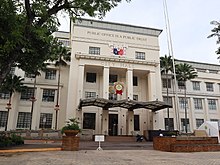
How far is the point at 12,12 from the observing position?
9.30 meters

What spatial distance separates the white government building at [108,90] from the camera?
27.7 m

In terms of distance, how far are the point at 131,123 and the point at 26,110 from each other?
1547cm

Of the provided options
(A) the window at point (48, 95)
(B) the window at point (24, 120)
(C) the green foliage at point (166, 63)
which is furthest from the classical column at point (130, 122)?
(B) the window at point (24, 120)

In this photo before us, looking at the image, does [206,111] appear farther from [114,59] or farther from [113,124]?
[114,59]

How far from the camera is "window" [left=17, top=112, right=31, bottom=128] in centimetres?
2755

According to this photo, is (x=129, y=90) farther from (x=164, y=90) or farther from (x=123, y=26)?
(x=123, y=26)

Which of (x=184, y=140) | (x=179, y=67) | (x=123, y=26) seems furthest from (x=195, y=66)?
(x=184, y=140)

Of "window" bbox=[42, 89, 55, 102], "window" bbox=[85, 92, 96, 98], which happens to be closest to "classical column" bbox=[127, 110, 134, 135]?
"window" bbox=[85, 92, 96, 98]

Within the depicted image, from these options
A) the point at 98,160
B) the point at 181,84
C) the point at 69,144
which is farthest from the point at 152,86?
the point at 98,160

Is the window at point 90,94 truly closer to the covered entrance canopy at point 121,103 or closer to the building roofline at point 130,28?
the covered entrance canopy at point 121,103

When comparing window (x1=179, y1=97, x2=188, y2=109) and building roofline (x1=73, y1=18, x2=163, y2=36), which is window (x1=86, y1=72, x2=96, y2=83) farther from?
window (x1=179, y1=97, x2=188, y2=109)

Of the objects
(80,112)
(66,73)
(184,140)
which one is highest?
(66,73)

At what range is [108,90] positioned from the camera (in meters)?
28.6

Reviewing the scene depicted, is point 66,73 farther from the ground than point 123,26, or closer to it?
closer to it
